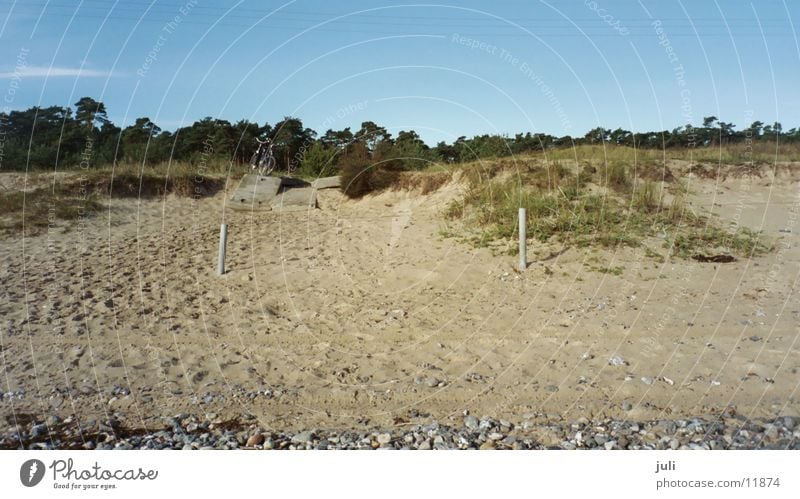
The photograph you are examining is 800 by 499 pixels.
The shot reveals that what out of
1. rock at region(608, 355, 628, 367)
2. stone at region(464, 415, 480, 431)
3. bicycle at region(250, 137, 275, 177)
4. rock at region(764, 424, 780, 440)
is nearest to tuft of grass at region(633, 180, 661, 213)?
rock at region(608, 355, 628, 367)

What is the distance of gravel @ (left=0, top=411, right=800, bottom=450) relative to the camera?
4.74 meters

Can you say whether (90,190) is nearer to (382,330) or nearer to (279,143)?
(279,143)

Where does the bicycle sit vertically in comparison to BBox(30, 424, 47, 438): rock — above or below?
above

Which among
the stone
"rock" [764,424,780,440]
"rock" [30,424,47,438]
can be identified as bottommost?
"rock" [30,424,47,438]

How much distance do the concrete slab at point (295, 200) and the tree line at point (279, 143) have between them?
173 cm

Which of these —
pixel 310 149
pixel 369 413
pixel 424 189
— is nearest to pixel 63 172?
pixel 310 149

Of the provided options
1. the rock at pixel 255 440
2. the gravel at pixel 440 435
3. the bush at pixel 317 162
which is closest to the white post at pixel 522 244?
the gravel at pixel 440 435

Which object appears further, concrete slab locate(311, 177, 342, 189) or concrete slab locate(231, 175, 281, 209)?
concrete slab locate(311, 177, 342, 189)

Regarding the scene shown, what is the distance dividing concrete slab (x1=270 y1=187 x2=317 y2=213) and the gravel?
10859mm

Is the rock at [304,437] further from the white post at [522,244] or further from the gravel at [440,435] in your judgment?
the white post at [522,244]

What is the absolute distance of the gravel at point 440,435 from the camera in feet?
15.6

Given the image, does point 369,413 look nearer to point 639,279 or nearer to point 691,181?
point 639,279

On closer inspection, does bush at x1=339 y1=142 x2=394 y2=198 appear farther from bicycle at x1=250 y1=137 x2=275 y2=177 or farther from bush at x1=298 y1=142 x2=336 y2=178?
bicycle at x1=250 y1=137 x2=275 y2=177

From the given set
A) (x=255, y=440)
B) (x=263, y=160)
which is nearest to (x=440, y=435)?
(x=255, y=440)
